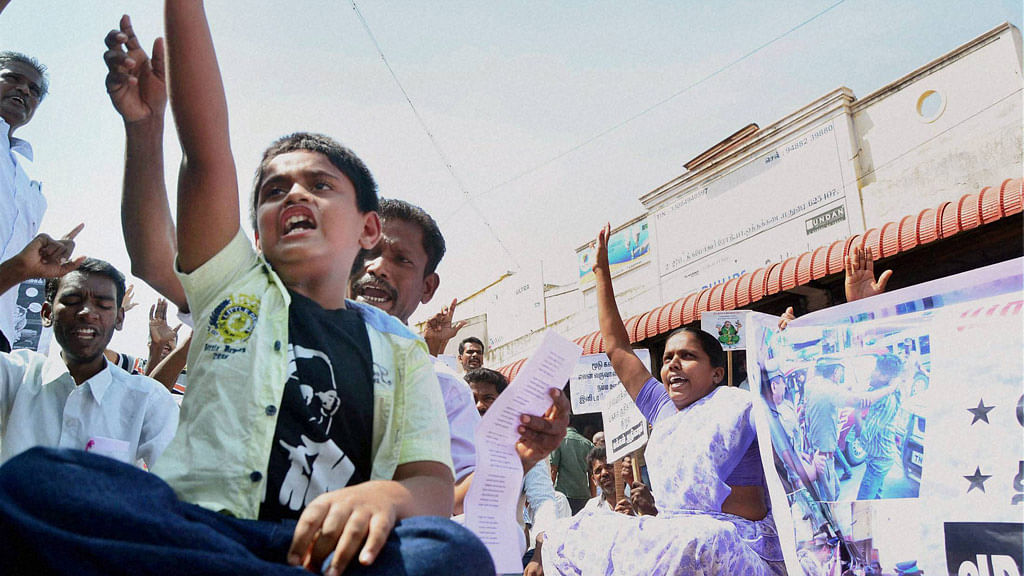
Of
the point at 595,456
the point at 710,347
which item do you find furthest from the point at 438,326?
the point at 595,456

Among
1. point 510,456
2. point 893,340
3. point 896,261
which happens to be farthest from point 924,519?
point 896,261

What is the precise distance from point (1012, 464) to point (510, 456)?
1639 millimetres

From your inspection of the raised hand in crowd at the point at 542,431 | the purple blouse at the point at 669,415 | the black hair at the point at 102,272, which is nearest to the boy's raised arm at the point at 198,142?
the raised hand in crowd at the point at 542,431

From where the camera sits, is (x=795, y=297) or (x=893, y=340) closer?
(x=893, y=340)

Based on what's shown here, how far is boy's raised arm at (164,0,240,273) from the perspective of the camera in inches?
55.7

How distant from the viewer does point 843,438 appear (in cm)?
300

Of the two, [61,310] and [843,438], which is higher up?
[61,310]

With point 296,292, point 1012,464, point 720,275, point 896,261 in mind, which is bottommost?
point 1012,464

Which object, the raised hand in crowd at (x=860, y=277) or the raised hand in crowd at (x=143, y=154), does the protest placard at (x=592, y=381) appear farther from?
the raised hand in crowd at (x=143, y=154)

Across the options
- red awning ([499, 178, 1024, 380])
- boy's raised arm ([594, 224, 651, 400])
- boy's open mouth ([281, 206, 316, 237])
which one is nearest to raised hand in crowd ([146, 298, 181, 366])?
boy's raised arm ([594, 224, 651, 400])

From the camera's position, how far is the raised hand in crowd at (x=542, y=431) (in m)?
2.04

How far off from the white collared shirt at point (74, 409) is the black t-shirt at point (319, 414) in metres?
1.56

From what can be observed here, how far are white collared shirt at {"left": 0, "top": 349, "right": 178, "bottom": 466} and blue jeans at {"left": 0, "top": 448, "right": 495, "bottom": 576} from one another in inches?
72.8

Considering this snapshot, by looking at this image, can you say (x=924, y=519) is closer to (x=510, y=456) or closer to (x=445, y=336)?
(x=510, y=456)
